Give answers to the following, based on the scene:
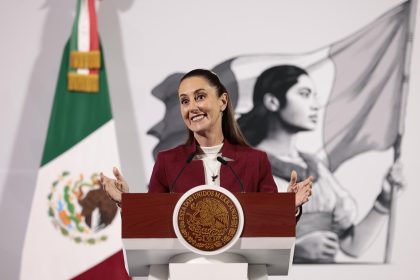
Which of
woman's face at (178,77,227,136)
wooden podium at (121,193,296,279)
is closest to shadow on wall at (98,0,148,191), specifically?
woman's face at (178,77,227,136)

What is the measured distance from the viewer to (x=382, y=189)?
4.54m

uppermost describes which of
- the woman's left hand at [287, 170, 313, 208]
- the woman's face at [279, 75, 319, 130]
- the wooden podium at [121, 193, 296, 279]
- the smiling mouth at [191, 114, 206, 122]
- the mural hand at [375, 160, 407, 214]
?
the woman's face at [279, 75, 319, 130]

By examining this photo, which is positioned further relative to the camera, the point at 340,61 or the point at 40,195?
the point at 340,61

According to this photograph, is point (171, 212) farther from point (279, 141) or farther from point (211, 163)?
point (279, 141)

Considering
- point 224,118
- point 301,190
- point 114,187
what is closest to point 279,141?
point 224,118

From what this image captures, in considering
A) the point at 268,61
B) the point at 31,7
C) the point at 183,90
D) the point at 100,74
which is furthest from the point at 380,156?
the point at 31,7

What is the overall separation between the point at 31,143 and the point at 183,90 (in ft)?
6.91

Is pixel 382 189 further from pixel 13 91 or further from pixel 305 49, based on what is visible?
pixel 13 91

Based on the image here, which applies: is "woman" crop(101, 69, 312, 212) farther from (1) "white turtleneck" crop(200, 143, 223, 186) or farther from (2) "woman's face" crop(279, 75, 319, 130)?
(2) "woman's face" crop(279, 75, 319, 130)

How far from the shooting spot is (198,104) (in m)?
2.68

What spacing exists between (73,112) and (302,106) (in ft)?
5.13

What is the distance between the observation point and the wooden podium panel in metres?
2.13

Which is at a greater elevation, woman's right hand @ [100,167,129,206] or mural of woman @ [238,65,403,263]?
mural of woman @ [238,65,403,263]

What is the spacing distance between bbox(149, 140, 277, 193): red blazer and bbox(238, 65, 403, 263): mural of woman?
1.77m
